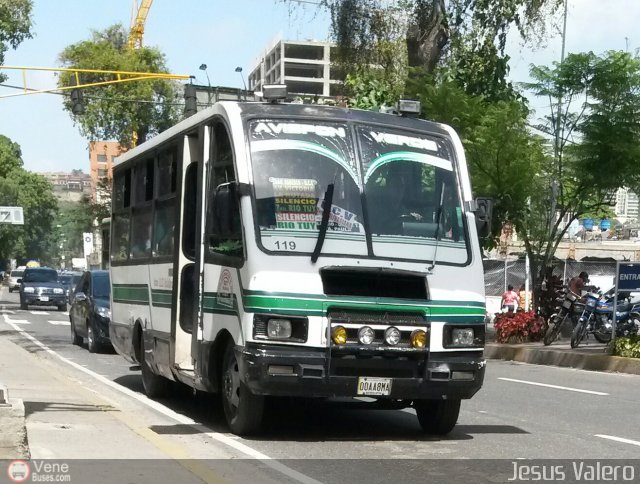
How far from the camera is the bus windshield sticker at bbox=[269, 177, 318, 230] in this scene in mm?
10500

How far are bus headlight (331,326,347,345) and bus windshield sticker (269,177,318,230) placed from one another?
3.09 ft

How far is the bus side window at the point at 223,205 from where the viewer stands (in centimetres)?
1060

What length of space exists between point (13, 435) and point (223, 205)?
2.89 metres

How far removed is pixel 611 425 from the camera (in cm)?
1236

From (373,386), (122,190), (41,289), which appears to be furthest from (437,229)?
(41,289)

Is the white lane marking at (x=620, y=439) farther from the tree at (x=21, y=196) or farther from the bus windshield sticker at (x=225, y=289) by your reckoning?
the tree at (x=21, y=196)

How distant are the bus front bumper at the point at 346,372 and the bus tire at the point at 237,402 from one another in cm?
34

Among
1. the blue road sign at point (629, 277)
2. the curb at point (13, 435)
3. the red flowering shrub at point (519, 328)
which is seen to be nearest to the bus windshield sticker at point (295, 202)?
the curb at point (13, 435)

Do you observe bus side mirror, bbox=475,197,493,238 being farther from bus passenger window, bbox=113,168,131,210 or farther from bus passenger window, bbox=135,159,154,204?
bus passenger window, bbox=113,168,131,210

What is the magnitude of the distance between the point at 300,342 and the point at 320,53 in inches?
5266

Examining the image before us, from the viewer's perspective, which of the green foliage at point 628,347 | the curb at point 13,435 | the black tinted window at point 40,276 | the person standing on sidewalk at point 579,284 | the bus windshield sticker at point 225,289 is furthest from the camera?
the black tinted window at point 40,276

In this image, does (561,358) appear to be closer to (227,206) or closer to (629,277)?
(629,277)

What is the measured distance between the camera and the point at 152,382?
1434 cm

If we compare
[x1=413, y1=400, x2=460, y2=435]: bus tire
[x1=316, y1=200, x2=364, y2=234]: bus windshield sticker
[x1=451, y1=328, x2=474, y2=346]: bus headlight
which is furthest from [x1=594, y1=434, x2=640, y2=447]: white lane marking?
[x1=316, y1=200, x2=364, y2=234]: bus windshield sticker
